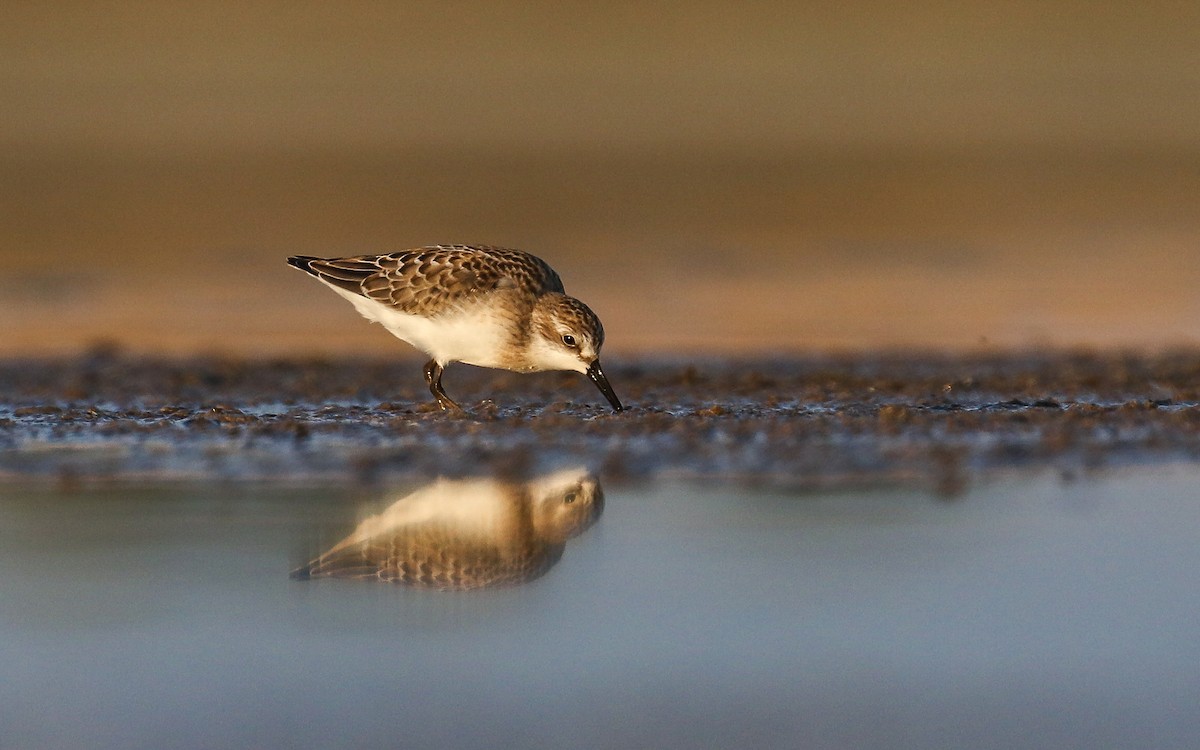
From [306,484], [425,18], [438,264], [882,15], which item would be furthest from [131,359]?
[882,15]

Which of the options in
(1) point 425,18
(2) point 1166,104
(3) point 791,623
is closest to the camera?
(3) point 791,623

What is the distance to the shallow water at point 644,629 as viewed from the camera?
4.73 m

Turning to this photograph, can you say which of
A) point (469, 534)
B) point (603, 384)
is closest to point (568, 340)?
point (603, 384)

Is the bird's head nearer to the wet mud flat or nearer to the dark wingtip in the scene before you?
the wet mud flat

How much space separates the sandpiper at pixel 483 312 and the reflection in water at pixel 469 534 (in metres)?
2.57

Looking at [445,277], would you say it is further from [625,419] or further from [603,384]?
[625,419]

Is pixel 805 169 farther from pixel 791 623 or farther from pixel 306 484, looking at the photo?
pixel 791 623

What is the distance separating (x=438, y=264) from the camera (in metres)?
11.4

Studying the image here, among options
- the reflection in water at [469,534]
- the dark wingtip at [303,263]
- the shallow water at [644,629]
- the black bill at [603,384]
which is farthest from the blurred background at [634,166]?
the shallow water at [644,629]

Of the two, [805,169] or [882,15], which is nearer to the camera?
[805,169]

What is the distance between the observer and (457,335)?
1113cm

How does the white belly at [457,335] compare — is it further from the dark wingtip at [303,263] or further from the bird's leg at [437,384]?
the dark wingtip at [303,263]

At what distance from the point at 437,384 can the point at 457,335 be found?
40cm

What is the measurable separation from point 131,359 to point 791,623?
30.5 feet
